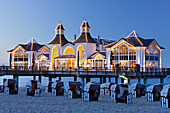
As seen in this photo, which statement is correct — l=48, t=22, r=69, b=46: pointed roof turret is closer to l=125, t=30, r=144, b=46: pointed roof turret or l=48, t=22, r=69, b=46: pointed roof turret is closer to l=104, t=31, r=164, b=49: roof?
l=104, t=31, r=164, b=49: roof

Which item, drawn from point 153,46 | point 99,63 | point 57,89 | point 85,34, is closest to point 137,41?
point 153,46

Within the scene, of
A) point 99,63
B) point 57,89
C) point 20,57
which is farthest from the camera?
point 20,57

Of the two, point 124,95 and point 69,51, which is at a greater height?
point 69,51

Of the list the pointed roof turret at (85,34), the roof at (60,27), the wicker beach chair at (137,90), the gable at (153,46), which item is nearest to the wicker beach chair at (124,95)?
the wicker beach chair at (137,90)

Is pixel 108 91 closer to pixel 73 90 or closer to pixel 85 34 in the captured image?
pixel 73 90

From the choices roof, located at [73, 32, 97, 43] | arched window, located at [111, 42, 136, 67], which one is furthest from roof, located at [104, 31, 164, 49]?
roof, located at [73, 32, 97, 43]

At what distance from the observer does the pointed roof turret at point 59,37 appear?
5797 cm

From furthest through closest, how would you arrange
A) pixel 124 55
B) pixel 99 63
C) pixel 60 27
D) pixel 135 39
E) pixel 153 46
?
pixel 60 27, pixel 99 63, pixel 153 46, pixel 135 39, pixel 124 55

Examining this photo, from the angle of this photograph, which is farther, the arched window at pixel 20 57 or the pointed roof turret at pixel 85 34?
the arched window at pixel 20 57

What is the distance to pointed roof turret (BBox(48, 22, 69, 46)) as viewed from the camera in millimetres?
57969

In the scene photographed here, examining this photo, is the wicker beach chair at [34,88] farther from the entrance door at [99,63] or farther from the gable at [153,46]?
the gable at [153,46]

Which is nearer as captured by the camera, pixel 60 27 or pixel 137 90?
pixel 137 90

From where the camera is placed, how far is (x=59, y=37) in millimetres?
59281

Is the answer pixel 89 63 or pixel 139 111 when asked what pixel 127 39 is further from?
pixel 139 111
